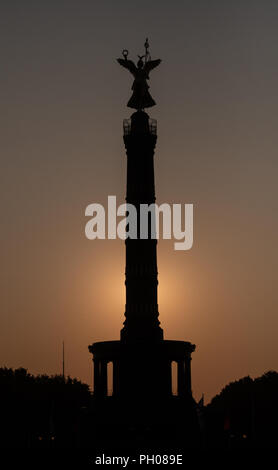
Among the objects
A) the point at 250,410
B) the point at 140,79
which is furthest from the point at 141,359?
the point at 250,410

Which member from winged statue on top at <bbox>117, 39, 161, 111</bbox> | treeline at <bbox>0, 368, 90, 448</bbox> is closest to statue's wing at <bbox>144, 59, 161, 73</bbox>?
winged statue on top at <bbox>117, 39, 161, 111</bbox>

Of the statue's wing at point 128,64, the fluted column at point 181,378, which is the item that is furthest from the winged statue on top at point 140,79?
the fluted column at point 181,378

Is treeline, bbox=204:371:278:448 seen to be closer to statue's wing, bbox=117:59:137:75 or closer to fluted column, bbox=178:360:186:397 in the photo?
fluted column, bbox=178:360:186:397

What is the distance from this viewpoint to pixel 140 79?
82.1 metres

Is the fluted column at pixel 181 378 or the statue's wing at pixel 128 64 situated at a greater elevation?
the statue's wing at pixel 128 64

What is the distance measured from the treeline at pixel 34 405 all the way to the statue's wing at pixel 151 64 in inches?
1329

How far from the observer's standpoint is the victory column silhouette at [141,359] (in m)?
71.5

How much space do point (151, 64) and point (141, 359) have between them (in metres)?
26.5

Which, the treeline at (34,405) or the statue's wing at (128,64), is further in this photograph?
the treeline at (34,405)

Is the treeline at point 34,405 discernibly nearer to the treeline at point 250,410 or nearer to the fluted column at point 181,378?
the fluted column at point 181,378

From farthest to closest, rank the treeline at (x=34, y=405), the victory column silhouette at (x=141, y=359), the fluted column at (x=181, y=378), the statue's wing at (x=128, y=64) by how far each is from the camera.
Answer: the treeline at (x=34, y=405), the statue's wing at (x=128, y=64), the fluted column at (x=181, y=378), the victory column silhouette at (x=141, y=359)

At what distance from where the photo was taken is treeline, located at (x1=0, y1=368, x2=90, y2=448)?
96.0 metres

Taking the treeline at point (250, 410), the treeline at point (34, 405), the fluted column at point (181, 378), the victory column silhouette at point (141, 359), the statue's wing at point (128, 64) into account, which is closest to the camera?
the victory column silhouette at point (141, 359)

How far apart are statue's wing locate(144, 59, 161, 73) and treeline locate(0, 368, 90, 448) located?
111 feet
